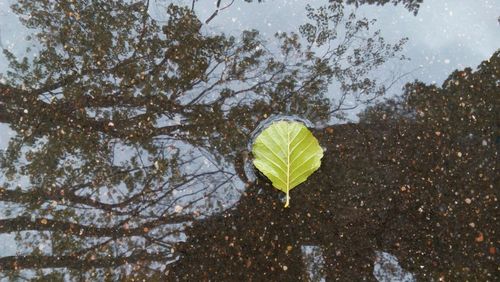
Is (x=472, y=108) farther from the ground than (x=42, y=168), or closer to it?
closer to it

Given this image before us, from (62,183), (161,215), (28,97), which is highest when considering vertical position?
(28,97)

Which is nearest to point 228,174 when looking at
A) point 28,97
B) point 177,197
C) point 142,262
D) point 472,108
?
point 177,197

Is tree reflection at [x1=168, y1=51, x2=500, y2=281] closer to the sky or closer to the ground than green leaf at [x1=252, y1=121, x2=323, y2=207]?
closer to the ground

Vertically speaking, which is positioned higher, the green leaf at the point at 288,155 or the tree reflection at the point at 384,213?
the green leaf at the point at 288,155

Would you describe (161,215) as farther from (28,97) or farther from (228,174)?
(28,97)
